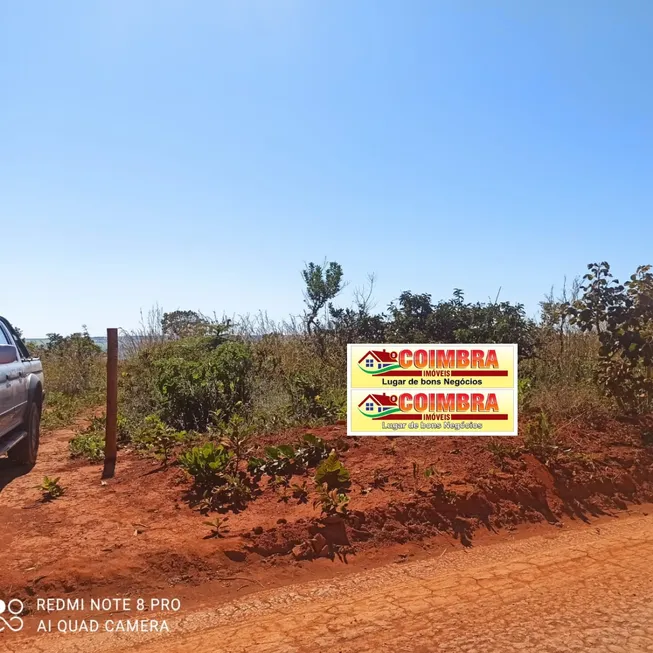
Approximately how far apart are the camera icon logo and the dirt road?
7.9 inches

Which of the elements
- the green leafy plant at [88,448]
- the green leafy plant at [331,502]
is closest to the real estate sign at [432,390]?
the green leafy plant at [331,502]

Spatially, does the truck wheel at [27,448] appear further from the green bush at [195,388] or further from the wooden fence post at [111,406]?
the green bush at [195,388]

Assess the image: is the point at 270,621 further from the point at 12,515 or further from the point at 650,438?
the point at 650,438

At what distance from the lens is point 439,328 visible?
29.7 feet

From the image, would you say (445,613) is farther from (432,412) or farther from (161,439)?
(161,439)

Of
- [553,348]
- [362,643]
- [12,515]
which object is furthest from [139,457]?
[553,348]

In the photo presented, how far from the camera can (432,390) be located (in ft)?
22.5

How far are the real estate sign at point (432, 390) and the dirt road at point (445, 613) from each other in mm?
2376

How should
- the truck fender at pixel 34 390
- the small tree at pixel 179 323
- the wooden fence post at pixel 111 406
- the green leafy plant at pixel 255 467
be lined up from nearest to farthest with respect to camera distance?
the green leafy plant at pixel 255 467, the wooden fence post at pixel 111 406, the truck fender at pixel 34 390, the small tree at pixel 179 323

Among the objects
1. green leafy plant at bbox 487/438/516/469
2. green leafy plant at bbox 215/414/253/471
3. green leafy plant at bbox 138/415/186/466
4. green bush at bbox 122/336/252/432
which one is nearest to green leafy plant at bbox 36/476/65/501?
green leafy plant at bbox 138/415/186/466

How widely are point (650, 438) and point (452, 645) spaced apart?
4.52m

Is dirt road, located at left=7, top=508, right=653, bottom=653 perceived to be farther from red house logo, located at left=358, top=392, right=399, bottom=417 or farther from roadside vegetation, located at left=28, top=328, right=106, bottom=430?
roadside vegetation, located at left=28, top=328, right=106, bottom=430

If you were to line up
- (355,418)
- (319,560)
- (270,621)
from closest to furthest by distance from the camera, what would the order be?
(270,621) < (319,560) < (355,418)

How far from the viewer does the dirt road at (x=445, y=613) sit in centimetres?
301
